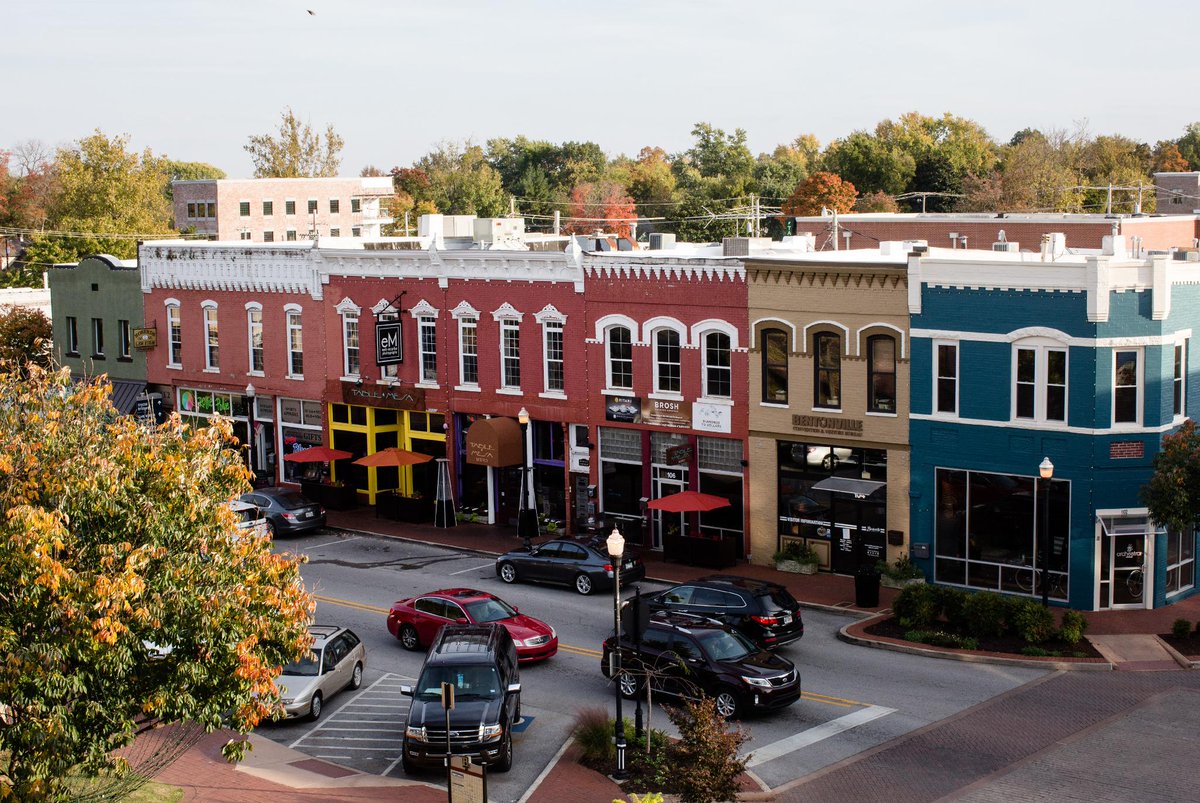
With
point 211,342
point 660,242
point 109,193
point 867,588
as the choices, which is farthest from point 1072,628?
point 109,193

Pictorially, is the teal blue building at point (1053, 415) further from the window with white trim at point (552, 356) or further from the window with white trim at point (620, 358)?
the window with white trim at point (552, 356)

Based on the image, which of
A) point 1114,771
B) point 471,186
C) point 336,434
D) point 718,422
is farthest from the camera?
point 471,186

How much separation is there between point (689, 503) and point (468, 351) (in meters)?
10.6

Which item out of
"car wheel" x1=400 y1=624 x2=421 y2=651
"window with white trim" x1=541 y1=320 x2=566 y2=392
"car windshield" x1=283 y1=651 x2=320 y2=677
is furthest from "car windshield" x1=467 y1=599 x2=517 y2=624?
"window with white trim" x1=541 y1=320 x2=566 y2=392

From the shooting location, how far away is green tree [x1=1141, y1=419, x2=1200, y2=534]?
30.7 m

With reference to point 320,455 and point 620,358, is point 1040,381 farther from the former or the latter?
point 320,455

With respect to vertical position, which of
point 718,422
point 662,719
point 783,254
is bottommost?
point 662,719

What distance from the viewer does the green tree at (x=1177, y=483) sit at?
30672mm

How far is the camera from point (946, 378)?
3553cm

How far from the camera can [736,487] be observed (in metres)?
39.7

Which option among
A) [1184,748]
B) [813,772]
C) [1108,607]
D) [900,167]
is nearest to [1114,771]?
[1184,748]

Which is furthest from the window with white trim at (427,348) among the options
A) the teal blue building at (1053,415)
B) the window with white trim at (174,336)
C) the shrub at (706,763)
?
the shrub at (706,763)

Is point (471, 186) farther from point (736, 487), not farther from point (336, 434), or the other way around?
point (736, 487)

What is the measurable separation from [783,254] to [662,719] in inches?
650
